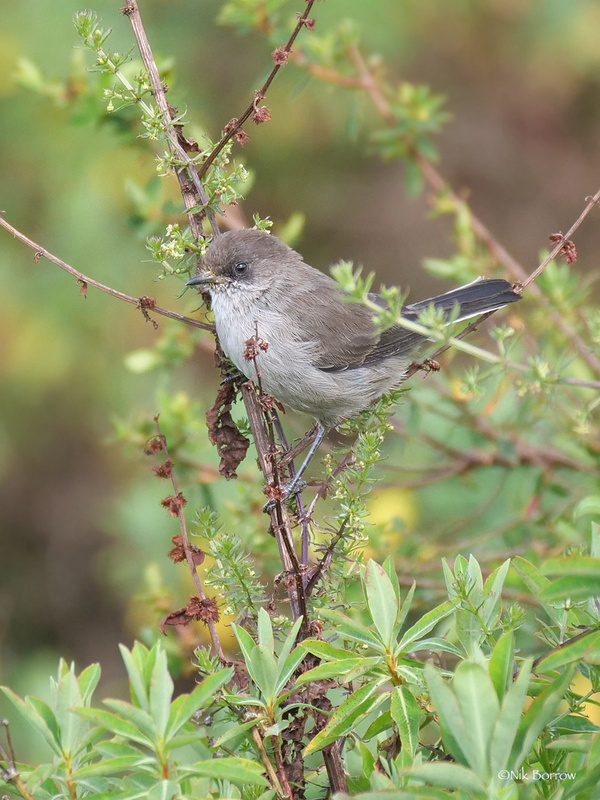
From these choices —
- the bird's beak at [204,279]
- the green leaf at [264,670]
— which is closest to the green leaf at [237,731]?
the green leaf at [264,670]

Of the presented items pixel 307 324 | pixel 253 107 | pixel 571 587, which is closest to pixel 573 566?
pixel 571 587

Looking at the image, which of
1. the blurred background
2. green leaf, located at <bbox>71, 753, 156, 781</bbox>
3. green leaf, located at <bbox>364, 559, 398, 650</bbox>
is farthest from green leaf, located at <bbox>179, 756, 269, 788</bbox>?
the blurred background

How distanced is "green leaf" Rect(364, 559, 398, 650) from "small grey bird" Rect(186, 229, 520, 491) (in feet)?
4.92

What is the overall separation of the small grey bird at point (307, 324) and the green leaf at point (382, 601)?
4.92 feet

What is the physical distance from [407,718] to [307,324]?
234 centimetres

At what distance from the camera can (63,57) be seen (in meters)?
6.12

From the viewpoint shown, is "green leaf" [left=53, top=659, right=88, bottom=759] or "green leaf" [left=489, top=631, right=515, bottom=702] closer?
"green leaf" [left=489, top=631, right=515, bottom=702]

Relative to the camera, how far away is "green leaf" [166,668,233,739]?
1.64 meters

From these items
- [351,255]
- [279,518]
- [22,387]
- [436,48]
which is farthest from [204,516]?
[436,48]

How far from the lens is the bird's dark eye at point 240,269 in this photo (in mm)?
3619

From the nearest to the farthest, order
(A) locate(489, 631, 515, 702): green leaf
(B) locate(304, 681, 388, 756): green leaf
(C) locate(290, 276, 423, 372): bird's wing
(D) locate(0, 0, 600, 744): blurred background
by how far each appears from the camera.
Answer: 1. (A) locate(489, 631, 515, 702): green leaf
2. (B) locate(304, 681, 388, 756): green leaf
3. (C) locate(290, 276, 423, 372): bird's wing
4. (D) locate(0, 0, 600, 744): blurred background

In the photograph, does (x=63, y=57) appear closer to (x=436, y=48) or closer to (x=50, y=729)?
(x=436, y=48)

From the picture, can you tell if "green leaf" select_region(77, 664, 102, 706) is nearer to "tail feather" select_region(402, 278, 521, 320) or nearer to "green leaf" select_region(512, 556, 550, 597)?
"green leaf" select_region(512, 556, 550, 597)

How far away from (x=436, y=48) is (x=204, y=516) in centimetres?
685
